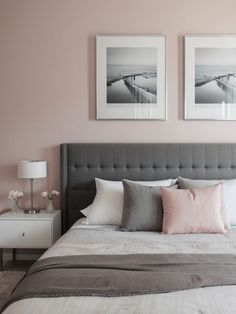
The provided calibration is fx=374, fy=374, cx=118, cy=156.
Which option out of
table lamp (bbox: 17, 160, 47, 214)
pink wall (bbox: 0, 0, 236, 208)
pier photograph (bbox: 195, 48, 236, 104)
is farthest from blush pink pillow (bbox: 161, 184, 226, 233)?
table lamp (bbox: 17, 160, 47, 214)

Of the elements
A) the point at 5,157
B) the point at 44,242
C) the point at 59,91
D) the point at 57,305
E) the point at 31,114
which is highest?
the point at 59,91

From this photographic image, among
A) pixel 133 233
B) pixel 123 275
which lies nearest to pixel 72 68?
pixel 133 233

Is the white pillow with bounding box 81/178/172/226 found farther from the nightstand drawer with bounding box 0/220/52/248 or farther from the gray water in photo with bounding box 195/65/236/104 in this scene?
the gray water in photo with bounding box 195/65/236/104

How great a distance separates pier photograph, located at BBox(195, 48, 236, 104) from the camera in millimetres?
3594

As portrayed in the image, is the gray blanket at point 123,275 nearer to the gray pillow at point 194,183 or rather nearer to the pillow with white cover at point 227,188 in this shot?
the pillow with white cover at point 227,188

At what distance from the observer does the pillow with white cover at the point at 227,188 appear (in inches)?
121

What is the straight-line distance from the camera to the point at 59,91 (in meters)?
3.68

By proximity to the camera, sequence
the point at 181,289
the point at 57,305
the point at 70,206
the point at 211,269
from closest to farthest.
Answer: the point at 57,305, the point at 181,289, the point at 211,269, the point at 70,206

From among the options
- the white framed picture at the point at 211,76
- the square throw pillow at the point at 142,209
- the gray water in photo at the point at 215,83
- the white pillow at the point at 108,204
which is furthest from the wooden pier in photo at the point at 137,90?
the square throw pillow at the point at 142,209

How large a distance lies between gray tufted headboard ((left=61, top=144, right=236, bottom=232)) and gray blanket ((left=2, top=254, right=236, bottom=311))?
1.44 meters

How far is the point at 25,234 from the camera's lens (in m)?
3.35

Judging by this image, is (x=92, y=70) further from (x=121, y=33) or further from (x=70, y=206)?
(x=70, y=206)

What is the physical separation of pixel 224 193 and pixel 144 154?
0.83m

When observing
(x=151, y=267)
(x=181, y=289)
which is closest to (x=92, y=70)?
(x=151, y=267)
